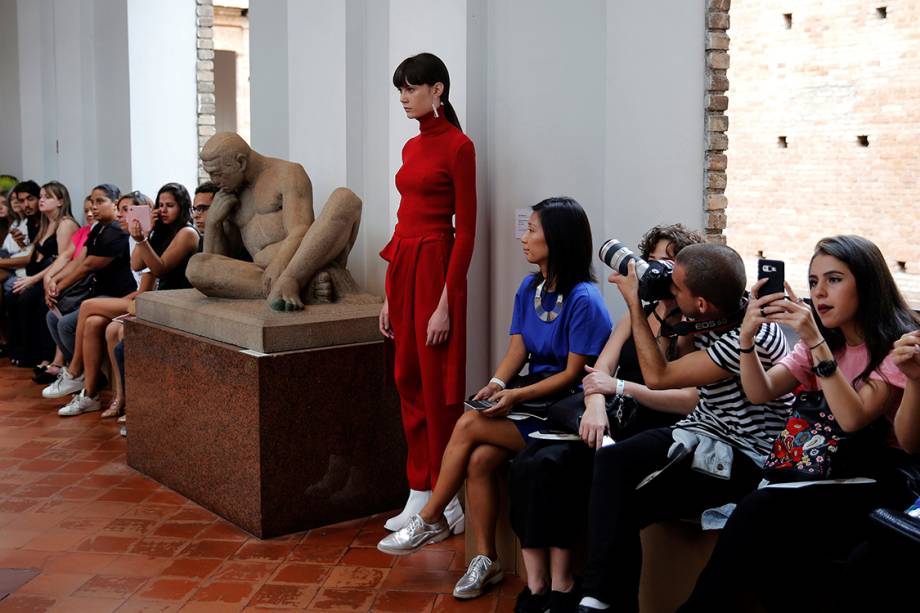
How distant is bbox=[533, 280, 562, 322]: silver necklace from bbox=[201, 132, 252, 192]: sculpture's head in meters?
1.85

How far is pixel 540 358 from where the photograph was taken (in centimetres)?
391

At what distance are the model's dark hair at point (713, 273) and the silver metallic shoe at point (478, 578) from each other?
128 centimetres

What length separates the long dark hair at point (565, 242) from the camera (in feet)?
12.5

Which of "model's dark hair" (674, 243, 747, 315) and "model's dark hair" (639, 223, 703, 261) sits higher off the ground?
"model's dark hair" (639, 223, 703, 261)

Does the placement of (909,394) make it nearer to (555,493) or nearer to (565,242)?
(555,493)

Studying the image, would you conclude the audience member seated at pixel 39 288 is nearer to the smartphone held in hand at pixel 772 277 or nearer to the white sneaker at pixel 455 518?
the white sneaker at pixel 455 518

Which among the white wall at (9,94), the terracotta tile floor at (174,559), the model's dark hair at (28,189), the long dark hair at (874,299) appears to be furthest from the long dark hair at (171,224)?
the white wall at (9,94)

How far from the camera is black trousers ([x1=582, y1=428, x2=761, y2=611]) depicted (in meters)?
3.06

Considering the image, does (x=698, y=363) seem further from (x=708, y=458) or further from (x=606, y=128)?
(x=606, y=128)

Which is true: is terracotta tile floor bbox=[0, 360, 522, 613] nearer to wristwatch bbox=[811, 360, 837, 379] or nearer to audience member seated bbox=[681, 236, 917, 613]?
audience member seated bbox=[681, 236, 917, 613]

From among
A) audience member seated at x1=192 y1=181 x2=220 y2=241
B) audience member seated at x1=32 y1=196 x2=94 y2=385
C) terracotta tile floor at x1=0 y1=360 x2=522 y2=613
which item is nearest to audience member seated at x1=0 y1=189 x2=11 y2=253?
audience member seated at x1=32 y1=196 x2=94 y2=385

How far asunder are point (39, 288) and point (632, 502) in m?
6.64

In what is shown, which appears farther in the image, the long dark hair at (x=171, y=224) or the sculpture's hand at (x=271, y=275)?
the long dark hair at (x=171, y=224)

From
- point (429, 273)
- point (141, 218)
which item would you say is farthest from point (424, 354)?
point (141, 218)
